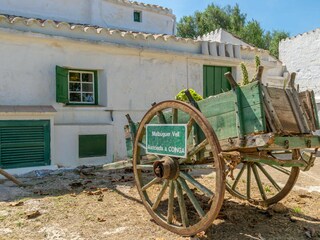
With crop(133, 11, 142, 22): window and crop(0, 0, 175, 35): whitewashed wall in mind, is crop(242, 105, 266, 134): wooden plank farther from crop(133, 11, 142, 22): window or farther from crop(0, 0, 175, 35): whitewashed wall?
crop(133, 11, 142, 22): window

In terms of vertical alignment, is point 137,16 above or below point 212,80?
above

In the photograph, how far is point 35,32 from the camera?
24.1 feet

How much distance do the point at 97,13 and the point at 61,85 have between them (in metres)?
4.59

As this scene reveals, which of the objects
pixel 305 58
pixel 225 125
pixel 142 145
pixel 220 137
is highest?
pixel 305 58

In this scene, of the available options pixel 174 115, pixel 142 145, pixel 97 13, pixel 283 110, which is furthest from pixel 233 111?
pixel 97 13

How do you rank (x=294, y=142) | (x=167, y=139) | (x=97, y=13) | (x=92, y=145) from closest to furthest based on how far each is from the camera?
(x=294, y=142) < (x=167, y=139) < (x=92, y=145) < (x=97, y=13)

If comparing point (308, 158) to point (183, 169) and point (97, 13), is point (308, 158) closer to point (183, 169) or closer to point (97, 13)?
point (183, 169)

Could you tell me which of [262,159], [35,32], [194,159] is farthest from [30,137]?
[262,159]

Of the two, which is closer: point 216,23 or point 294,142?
point 294,142

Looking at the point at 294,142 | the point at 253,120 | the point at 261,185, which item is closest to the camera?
the point at 253,120

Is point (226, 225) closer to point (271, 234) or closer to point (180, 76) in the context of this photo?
point (271, 234)

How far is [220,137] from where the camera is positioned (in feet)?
10.6

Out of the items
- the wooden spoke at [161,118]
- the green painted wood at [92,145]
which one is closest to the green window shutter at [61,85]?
the green painted wood at [92,145]

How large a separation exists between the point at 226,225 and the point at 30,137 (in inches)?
193
